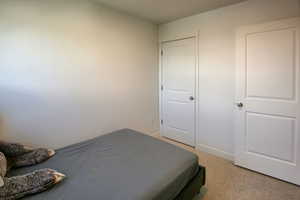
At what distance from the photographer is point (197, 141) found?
3.09m

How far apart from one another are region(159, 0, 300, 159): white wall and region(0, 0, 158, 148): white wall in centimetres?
110

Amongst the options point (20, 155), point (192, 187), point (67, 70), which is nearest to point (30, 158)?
point (20, 155)

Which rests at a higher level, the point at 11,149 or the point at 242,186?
the point at 11,149

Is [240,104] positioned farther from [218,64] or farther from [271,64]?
[218,64]

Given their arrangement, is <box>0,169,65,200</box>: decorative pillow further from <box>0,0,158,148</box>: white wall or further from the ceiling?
the ceiling

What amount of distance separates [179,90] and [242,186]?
6.09 ft

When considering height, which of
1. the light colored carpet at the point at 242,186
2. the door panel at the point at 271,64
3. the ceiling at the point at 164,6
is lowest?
the light colored carpet at the point at 242,186

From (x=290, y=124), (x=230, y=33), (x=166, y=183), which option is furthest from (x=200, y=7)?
(x=166, y=183)

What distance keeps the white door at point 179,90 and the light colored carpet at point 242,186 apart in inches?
36.5

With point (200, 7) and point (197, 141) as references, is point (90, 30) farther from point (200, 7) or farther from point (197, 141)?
point (197, 141)

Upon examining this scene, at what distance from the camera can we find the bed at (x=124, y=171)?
1167mm

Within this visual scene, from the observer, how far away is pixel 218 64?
8.84 ft

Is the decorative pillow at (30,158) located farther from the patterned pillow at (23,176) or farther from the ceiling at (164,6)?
the ceiling at (164,6)

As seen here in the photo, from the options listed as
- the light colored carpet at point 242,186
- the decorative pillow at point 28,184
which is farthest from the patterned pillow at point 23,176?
the light colored carpet at point 242,186
